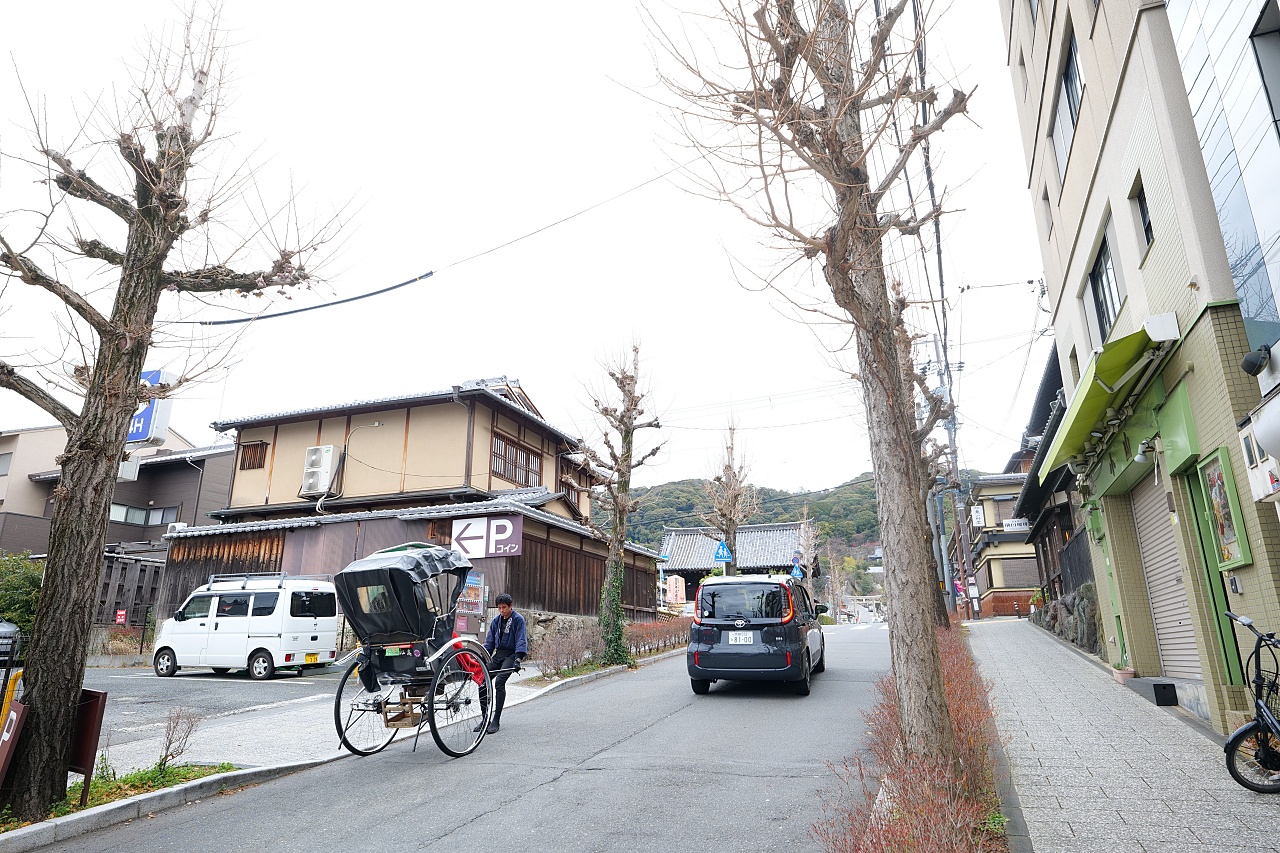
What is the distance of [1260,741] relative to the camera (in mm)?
5582

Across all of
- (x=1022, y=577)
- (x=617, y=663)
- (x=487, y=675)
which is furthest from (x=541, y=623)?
(x=1022, y=577)

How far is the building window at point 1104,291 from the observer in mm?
10906

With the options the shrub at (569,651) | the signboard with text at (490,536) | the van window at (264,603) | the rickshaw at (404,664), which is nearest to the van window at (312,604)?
the van window at (264,603)

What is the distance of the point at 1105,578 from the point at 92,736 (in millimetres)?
14956

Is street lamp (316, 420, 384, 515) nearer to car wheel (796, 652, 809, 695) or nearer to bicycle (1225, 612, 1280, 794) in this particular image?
car wheel (796, 652, 809, 695)

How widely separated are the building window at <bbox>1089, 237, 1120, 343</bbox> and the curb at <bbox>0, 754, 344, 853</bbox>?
39.7ft

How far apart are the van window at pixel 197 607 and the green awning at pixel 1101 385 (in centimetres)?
1777

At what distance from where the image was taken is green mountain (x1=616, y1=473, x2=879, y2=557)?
57.3 m

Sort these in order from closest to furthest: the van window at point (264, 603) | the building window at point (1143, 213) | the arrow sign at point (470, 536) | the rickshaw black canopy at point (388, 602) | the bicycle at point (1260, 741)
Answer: the bicycle at point (1260, 741), the rickshaw black canopy at point (388, 602), the building window at point (1143, 213), the van window at point (264, 603), the arrow sign at point (470, 536)

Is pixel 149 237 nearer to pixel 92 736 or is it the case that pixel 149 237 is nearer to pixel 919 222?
pixel 92 736

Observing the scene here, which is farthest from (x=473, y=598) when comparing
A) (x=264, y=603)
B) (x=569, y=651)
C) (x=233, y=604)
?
(x=233, y=604)

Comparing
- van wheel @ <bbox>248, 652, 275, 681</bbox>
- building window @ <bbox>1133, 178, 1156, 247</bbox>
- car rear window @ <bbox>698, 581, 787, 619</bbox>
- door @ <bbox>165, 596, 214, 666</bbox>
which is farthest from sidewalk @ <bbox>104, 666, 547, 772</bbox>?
building window @ <bbox>1133, 178, 1156, 247</bbox>

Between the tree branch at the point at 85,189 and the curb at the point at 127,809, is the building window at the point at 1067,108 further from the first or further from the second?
the curb at the point at 127,809

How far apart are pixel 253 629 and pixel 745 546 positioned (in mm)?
37969
